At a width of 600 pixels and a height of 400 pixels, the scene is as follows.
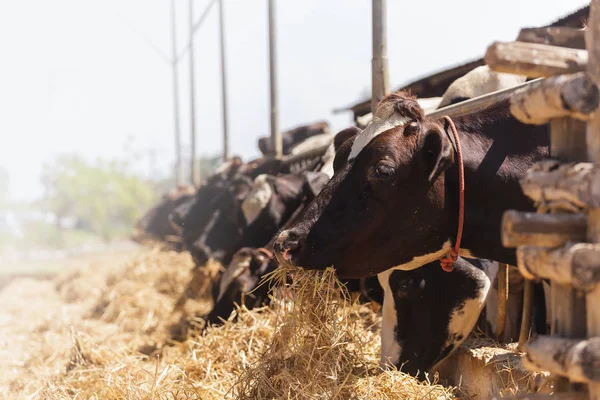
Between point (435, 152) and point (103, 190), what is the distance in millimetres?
42605

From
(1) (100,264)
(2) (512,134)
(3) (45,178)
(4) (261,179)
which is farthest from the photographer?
(3) (45,178)

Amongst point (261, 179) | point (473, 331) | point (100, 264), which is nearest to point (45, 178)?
point (100, 264)

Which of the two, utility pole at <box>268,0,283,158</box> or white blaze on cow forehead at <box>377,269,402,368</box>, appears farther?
utility pole at <box>268,0,283,158</box>

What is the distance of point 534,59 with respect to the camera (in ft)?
6.31

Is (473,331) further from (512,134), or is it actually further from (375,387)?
(512,134)

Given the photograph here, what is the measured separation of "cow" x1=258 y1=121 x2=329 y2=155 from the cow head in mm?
5903

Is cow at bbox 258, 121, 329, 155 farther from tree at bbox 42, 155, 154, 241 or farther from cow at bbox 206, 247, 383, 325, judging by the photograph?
tree at bbox 42, 155, 154, 241

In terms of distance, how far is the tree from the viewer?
43.3 m

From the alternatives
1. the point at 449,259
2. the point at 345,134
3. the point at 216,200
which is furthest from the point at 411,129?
the point at 216,200

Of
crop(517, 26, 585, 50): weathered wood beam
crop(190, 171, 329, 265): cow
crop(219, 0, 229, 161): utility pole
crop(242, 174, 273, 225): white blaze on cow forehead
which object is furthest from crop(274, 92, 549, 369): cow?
crop(219, 0, 229, 161): utility pole

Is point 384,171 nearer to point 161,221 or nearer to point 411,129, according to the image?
point 411,129

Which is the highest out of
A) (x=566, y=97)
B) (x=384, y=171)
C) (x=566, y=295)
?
(x=566, y=97)

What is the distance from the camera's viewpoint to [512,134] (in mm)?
2920

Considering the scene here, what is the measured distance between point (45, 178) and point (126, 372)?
167ft
